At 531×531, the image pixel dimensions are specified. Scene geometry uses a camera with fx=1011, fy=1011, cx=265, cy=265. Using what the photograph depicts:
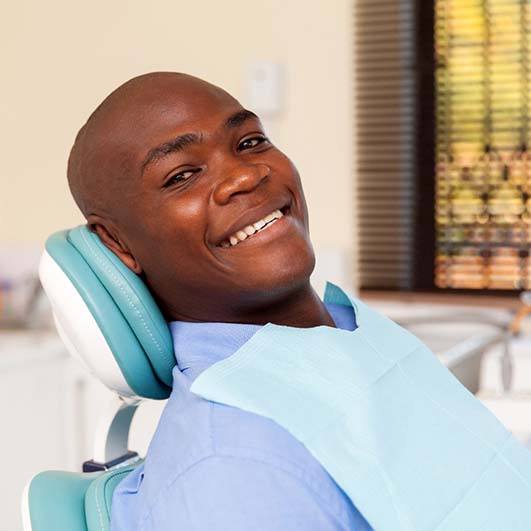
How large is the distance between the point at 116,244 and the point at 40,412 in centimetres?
172

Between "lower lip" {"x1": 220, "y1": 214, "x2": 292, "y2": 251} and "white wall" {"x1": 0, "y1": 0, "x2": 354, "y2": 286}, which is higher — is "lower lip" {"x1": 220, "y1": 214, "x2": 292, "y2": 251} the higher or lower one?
the higher one

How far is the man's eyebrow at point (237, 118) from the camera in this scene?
1.09 m

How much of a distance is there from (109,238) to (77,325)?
107 millimetres

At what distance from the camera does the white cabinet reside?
2686 millimetres

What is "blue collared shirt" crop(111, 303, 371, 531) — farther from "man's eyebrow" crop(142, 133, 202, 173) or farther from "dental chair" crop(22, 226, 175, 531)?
"man's eyebrow" crop(142, 133, 202, 173)

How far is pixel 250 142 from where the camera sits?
1.11 metres

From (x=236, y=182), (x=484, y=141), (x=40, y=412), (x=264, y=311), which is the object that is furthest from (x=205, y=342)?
(x=484, y=141)

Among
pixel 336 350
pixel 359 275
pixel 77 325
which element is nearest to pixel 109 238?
pixel 77 325

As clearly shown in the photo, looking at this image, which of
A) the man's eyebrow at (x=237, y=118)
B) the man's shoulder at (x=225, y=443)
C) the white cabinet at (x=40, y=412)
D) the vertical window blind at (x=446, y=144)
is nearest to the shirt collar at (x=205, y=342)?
the man's shoulder at (x=225, y=443)

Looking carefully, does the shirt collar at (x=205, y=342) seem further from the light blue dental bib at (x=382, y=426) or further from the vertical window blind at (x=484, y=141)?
the vertical window blind at (x=484, y=141)

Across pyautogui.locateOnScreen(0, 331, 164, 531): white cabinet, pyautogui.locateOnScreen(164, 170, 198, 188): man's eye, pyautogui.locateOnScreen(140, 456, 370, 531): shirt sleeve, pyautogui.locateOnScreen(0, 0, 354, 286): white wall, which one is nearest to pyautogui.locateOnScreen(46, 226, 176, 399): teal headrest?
pyautogui.locateOnScreen(164, 170, 198, 188): man's eye

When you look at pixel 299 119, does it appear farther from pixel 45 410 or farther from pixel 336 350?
pixel 336 350

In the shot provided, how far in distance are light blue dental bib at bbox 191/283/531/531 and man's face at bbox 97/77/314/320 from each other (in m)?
0.06

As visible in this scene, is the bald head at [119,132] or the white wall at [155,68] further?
the white wall at [155,68]
